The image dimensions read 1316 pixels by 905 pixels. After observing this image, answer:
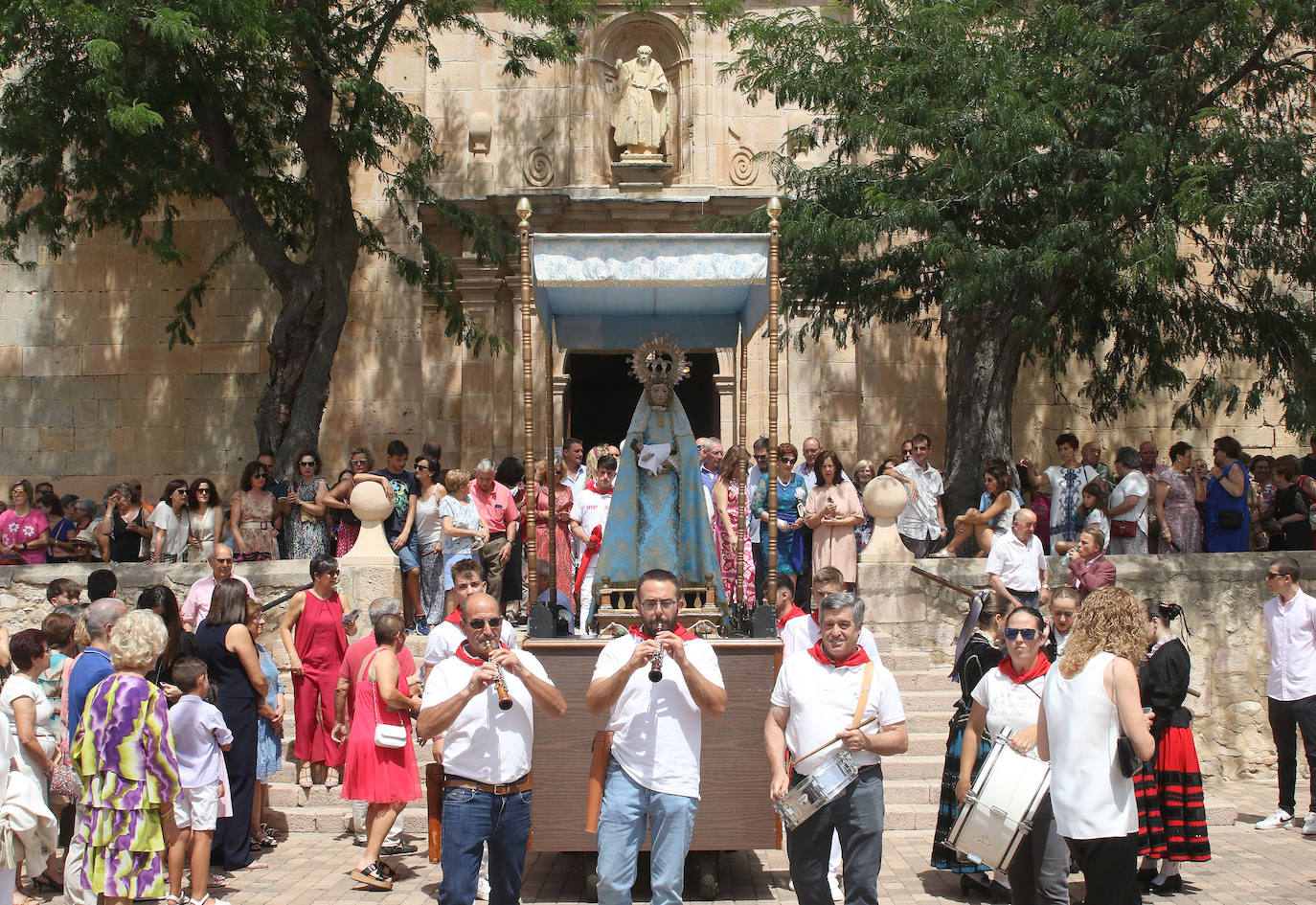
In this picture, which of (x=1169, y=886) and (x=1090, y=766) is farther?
(x=1169, y=886)

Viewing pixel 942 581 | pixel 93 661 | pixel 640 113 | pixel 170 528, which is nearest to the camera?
pixel 93 661

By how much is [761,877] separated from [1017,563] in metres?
3.31

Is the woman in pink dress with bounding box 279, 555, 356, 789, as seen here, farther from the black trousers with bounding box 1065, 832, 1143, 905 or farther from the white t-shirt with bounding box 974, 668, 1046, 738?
the black trousers with bounding box 1065, 832, 1143, 905

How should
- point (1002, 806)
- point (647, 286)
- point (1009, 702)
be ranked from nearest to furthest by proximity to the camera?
point (1002, 806) → point (1009, 702) → point (647, 286)

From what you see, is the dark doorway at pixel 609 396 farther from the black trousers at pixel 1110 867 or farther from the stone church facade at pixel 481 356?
the black trousers at pixel 1110 867

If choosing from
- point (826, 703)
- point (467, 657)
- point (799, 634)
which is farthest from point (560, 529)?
point (826, 703)

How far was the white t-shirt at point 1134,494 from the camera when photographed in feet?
36.8

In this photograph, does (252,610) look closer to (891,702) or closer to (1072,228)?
(891,702)

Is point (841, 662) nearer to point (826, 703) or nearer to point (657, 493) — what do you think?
point (826, 703)

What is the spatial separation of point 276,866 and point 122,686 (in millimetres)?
2345

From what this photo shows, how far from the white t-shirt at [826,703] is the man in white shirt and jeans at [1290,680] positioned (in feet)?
15.6

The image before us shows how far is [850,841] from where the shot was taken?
515 cm

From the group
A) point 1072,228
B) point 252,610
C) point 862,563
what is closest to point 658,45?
point 1072,228

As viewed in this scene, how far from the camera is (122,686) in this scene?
580 centimetres
